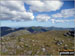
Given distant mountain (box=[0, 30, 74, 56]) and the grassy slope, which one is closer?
distant mountain (box=[0, 30, 74, 56])

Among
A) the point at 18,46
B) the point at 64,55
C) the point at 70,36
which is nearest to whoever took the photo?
the point at 64,55

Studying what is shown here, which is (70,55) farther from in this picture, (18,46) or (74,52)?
(18,46)

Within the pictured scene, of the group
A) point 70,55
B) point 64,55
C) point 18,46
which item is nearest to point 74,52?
point 70,55

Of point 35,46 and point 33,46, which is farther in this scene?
point 33,46

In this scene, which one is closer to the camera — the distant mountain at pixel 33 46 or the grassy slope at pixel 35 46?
the distant mountain at pixel 33 46

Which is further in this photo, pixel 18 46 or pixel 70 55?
pixel 18 46

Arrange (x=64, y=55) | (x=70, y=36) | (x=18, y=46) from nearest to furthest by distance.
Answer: (x=64, y=55) → (x=18, y=46) → (x=70, y=36)

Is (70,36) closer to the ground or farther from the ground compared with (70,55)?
closer to the ground

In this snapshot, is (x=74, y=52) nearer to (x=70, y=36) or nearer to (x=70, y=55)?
(x=70, y=55)

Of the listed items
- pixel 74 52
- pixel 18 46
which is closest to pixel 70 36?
pixel 18 46
